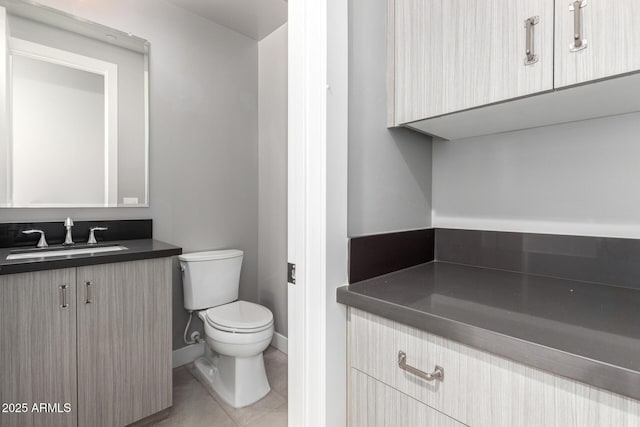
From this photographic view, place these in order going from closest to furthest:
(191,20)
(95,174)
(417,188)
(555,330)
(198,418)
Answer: (555,330), (417,188), (198,418), (95,174), (191,20)

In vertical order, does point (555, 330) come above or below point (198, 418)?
above

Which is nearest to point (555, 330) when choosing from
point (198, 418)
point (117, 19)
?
point (198, 418)

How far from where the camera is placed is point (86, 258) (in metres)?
1.31

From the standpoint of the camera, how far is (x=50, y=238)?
5.31 feet

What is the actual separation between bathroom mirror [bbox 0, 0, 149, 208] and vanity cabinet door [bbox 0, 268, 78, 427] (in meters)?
0.65

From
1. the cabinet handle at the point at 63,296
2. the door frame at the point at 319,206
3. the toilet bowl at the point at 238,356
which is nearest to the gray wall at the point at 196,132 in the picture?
the toilet bowl at the point at 238,356

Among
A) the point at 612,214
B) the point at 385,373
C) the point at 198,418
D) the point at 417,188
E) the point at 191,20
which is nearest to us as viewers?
the point at 385,373

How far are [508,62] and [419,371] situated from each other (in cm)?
84

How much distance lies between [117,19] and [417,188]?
2112 millimetres

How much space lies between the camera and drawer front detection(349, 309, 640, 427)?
0.52 meters

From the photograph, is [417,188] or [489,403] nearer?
[489,403]

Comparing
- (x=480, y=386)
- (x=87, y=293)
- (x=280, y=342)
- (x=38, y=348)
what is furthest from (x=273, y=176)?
(x=480, y=386)

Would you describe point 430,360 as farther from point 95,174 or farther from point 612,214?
point 95,174

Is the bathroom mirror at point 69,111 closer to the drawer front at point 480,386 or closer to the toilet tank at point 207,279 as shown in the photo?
the toilet tank at point 207,279
